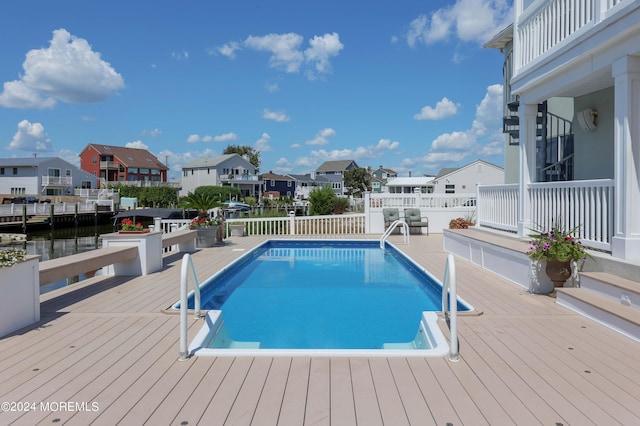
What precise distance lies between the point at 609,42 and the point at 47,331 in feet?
23.0

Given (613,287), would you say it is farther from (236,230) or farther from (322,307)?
(236,230)

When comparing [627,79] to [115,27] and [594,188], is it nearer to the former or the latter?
[594,188]

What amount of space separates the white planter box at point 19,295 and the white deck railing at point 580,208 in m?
6.55

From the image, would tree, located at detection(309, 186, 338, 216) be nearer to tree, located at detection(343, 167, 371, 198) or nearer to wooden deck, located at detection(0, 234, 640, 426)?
wooden deck, located at detection(0, 234, 640, 426)

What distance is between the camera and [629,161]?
4555mm

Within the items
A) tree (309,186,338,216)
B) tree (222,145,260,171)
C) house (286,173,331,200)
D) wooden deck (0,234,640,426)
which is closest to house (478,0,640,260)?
wooden deck (0,234,640,426)

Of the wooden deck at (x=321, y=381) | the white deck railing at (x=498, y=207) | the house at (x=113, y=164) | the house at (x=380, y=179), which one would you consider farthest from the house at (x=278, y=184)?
the wooden deck at (x=321, y=381)

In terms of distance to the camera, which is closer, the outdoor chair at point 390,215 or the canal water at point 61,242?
the outdoor chair at point 390,215

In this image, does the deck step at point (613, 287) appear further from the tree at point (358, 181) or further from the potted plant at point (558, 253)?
the tree at point (358, 181)

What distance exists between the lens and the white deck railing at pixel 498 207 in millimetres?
7719

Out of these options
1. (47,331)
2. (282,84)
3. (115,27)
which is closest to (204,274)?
(47,331)

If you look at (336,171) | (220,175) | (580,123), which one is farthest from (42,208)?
(336,171)

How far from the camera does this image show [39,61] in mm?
19953

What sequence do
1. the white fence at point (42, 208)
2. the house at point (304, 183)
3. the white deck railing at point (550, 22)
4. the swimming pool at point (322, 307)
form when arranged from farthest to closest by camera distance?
the house at point (304, 183), the white fence at point (42, 208), the white deck railing at point (550, 22), the swimming pool at point (322, 307)
